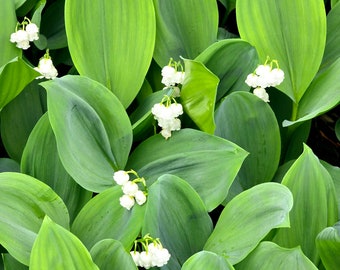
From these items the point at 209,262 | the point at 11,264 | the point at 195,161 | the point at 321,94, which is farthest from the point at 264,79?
the point at 11,264

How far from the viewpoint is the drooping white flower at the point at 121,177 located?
1.08 m

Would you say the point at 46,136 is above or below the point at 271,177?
above

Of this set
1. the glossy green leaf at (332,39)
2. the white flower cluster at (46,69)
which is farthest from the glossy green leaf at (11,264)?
the glossy green leaf at (332,39)

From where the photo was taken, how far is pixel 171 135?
1.18 m

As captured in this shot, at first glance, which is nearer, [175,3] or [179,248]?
[179,248]

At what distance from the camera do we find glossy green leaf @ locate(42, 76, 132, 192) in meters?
1.09

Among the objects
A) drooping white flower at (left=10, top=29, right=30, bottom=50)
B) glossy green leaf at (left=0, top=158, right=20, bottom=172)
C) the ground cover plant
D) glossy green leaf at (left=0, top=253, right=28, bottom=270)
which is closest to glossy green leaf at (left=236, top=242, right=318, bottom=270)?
the ground cover plant

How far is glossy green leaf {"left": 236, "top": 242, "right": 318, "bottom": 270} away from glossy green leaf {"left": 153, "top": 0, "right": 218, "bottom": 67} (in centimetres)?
47

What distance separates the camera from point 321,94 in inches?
49.9

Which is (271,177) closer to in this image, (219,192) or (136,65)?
(219,192)

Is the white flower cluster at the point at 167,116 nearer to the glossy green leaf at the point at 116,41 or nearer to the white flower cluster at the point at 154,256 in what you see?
the glossy green leaf at the point at 116,41

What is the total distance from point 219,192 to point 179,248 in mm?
111

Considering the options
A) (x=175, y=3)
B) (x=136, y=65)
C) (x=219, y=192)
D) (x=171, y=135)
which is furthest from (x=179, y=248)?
(x=175, y=3)

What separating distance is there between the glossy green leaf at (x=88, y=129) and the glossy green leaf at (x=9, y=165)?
0.19m
